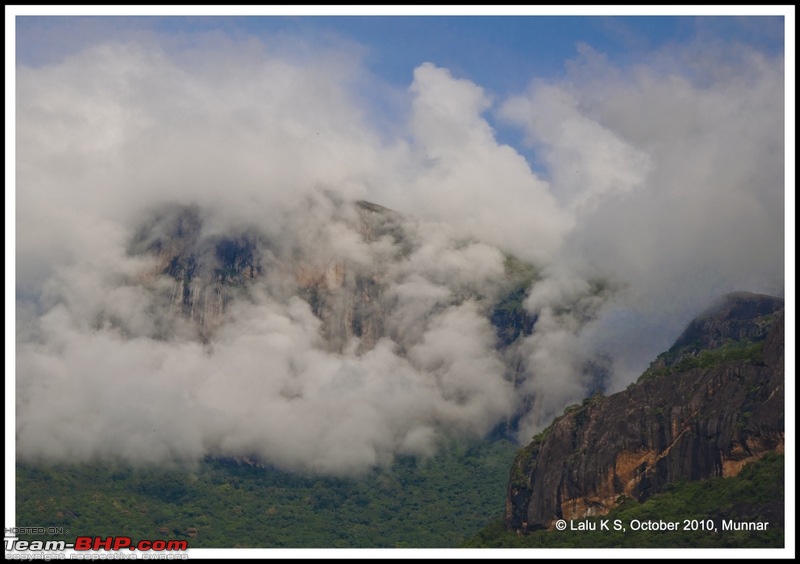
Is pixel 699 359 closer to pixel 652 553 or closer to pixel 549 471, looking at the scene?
pixel 549 471

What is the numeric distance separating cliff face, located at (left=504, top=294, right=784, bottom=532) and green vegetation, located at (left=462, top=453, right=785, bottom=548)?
2591mm

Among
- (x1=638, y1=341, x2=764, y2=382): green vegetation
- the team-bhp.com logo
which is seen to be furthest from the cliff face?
the team-bhp.com logo

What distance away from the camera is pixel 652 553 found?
103188mm

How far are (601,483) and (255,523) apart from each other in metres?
81.1

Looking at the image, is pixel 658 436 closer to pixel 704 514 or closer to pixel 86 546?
pixel 704 514

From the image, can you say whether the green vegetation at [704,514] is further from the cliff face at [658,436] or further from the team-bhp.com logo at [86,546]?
the team-bhp.com logo at [86,546]

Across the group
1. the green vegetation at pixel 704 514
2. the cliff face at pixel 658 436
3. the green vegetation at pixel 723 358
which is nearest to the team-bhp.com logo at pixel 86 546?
the green vegetation at pixel 704 514

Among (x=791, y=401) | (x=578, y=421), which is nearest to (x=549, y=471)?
(x=578, y=421)

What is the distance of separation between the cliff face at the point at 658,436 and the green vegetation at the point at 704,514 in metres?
2.59

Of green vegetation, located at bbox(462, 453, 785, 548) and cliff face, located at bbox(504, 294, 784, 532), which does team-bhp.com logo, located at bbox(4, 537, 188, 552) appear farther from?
cliff face, located at bbox(504, 294, 784, 532)

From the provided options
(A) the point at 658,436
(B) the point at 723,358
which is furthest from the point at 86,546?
(B) the point at 723,358

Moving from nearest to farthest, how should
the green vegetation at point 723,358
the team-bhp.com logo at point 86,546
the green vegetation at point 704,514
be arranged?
the team-bhp.com logo at point 86,546, the green vegetation at point 704,514, the green vegetation at point 723,358

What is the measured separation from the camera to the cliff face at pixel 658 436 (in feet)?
415

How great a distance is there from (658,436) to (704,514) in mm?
17286
